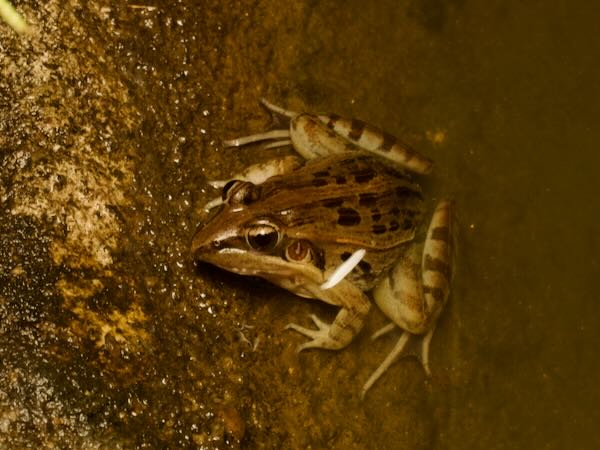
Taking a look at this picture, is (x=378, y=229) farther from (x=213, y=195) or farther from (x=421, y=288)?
(x=213, y=195)

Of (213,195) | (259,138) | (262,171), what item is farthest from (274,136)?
(213,195)

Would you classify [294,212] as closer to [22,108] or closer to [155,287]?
[155,287]

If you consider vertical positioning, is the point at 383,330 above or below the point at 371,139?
below

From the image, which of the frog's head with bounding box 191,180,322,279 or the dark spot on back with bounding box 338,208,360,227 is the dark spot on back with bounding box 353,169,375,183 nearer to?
the dark spot on back with bounding box 338,208,360,227

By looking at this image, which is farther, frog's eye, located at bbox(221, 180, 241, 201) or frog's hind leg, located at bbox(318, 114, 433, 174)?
frog's hind leg, located at bbox(318, 114, 433, 174)

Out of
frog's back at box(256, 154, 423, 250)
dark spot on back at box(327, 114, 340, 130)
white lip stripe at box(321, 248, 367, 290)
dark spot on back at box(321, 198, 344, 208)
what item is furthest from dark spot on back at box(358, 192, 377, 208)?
dark spot on back at box(327, 114, 340, 130)

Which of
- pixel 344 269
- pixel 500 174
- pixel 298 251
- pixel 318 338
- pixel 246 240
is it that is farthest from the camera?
pixel 500 174
